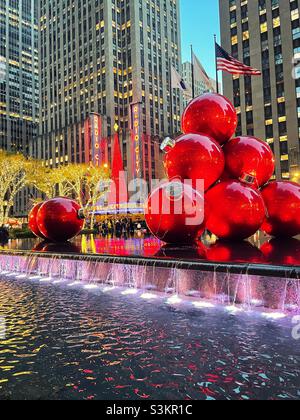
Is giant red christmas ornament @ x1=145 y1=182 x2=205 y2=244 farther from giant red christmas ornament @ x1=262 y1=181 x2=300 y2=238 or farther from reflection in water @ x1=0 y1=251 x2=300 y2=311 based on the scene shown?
giant red christmas ornament @ x1=262 y1=181 x2=300 y2=238

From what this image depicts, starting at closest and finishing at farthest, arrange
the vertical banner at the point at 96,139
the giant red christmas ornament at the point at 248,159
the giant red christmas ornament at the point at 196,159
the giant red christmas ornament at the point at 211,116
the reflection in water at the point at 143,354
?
1. the reflection in water at the point at 143,354
2. the giant red christmas ornament at the point at 196,159
3. the giant red christmas ornament at the point at 248,159
4. the giant red christmas ornament at the point at 211,116
5. the vertical banner at the point at 96,139

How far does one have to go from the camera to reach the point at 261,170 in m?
9.31

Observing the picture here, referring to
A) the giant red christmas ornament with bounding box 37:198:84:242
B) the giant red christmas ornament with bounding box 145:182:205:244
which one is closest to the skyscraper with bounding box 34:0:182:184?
the giant red christmas ornament with bounding box 37:198:84:242

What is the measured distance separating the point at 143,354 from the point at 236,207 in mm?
5025

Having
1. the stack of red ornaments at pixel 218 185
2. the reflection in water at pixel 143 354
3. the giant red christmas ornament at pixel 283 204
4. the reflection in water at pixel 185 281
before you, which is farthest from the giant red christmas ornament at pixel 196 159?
the reflection in water at pixel 143 354

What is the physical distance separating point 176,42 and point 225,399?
117 m

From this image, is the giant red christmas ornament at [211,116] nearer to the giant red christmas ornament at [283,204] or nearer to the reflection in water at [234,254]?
the giant red christmas ornament at [283,204]

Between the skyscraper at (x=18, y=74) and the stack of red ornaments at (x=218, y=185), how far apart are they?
5313 inches

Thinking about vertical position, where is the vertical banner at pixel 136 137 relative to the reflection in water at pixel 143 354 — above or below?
above

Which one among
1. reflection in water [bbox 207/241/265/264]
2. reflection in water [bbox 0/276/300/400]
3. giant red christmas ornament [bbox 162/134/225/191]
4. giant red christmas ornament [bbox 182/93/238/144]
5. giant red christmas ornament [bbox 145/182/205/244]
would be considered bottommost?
reflection in water [bbox 0/276/300/400]

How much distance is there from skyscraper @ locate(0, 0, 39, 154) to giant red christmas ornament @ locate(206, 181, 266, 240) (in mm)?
135895

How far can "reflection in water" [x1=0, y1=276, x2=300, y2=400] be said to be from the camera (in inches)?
133

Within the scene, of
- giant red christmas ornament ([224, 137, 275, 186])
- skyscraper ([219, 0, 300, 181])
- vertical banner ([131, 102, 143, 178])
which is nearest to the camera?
giant red christmas ornament ([224, 137, 275, 186])

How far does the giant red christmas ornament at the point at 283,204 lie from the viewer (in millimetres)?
9227
